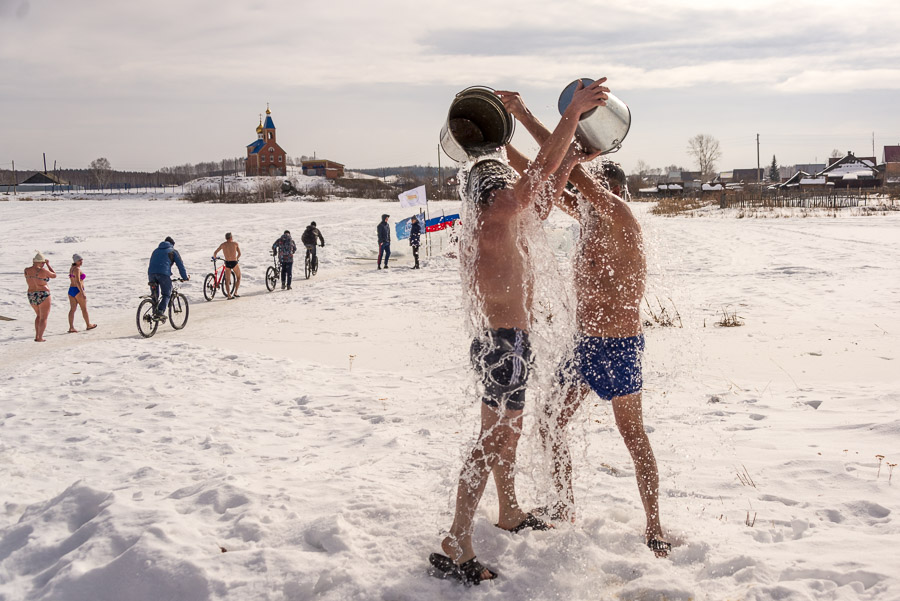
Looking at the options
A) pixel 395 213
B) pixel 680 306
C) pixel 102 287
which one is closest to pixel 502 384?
pixel 680 306

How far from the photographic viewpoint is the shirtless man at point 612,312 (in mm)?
2959

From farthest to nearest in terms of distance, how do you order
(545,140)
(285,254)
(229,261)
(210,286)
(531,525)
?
(285,254), (229,261), (210,286), (531,525), (545,140)

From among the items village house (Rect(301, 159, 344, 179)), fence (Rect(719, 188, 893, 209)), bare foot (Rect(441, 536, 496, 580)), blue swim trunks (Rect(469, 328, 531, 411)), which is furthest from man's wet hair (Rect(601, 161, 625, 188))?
village house (Rect(301, 159, 344, 179))

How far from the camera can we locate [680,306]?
11211 millimetres

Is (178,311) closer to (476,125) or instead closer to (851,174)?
(476,125)

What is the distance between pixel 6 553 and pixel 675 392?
5087 millimetres

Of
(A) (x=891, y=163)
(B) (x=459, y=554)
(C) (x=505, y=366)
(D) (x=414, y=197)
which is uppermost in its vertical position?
(A) (x=891, y=163)

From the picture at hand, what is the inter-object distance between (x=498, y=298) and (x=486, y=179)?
47 cm

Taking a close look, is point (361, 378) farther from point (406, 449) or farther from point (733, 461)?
point (733, 461)

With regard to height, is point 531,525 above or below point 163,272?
below

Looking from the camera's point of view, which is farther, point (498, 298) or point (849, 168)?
point (849, 168)

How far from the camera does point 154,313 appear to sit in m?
11.3

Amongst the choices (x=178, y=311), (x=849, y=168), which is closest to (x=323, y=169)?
(x=849, y=168)

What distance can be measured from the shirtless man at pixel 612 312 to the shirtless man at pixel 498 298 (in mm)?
347
